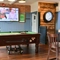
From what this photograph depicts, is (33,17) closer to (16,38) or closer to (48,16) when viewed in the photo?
(48,16)

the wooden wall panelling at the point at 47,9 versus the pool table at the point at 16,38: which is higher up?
the wooden wall panelling at the point at 47,9

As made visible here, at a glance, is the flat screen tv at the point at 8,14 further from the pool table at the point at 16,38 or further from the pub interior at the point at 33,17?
Answer: the pool table at the point at 16,38

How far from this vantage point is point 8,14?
27.3 feet

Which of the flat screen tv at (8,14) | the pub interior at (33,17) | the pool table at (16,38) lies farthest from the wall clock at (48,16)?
the pool table at (16,38)

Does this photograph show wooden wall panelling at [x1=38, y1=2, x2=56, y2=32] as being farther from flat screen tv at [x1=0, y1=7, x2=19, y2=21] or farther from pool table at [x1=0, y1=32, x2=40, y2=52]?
pool table at [x1=0, y1=32, x2=40, y2=52]

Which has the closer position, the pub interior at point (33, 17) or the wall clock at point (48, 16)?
the pub interior at point (33, 17)

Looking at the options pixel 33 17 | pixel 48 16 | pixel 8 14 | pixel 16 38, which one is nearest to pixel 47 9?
pixel 48 16

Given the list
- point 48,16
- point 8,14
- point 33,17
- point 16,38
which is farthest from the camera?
point 33,17

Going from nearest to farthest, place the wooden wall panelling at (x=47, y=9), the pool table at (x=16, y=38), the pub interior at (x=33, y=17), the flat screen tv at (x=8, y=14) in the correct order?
1. the pool table at (x=16, y=38)
2. the pub interior at (x=33, y=17)
3. the wooden wall panelling at (x=47, y=9)
4. the flat screen tv at (x=8, y=14)

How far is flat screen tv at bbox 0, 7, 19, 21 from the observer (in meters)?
8.23

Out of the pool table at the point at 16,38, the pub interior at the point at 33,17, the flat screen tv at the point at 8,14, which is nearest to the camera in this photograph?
the pool table at the point at 16,38

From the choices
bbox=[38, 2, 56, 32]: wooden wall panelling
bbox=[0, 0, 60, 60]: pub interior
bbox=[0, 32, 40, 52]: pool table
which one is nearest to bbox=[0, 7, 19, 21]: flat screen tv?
bbox=[0, 0, 60, 60]: pub interior

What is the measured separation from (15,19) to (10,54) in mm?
3648

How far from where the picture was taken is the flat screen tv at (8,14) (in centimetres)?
823
